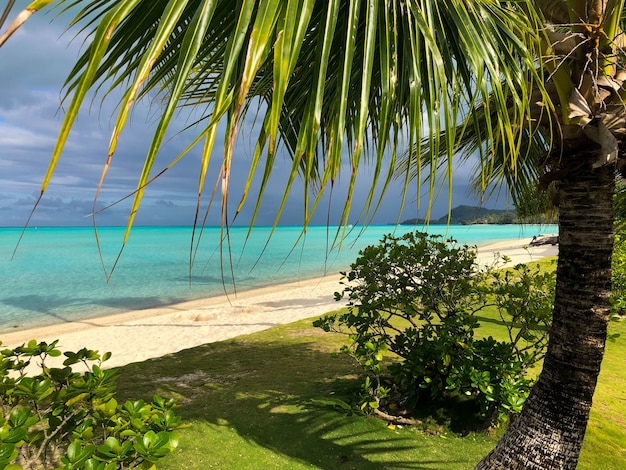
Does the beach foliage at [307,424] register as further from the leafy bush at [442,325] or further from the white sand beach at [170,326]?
the white sand beach at [170,326]

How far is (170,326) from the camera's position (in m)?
10.7

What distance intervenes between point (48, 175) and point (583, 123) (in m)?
2.31

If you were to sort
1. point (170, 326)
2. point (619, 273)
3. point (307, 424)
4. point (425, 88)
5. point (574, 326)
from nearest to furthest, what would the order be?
1. point (425, 88)
2. point (574, 326)
3. point (307, 424)
4. point (619, 273)
5. point (170, 326)

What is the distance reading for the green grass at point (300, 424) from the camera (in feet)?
10.1

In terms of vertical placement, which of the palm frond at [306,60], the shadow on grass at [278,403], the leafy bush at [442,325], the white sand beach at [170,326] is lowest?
the white sand beach at [170,326]

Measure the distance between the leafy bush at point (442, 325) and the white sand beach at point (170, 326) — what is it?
3920 millimetres

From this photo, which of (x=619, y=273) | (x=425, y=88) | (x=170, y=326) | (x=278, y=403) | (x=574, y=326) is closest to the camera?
(x=425, y=88)

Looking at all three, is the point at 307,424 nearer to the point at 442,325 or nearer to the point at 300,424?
the point at 300,424

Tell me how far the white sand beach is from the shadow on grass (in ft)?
7.37

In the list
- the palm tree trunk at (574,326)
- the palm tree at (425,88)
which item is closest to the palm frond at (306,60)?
the palm tree at (425,88)

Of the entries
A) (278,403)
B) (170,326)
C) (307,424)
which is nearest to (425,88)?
(307,424)

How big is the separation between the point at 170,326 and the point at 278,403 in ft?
24.6

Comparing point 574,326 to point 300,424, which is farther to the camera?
point 300,424

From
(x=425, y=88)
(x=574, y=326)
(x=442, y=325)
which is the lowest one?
(x=442, y=325)
